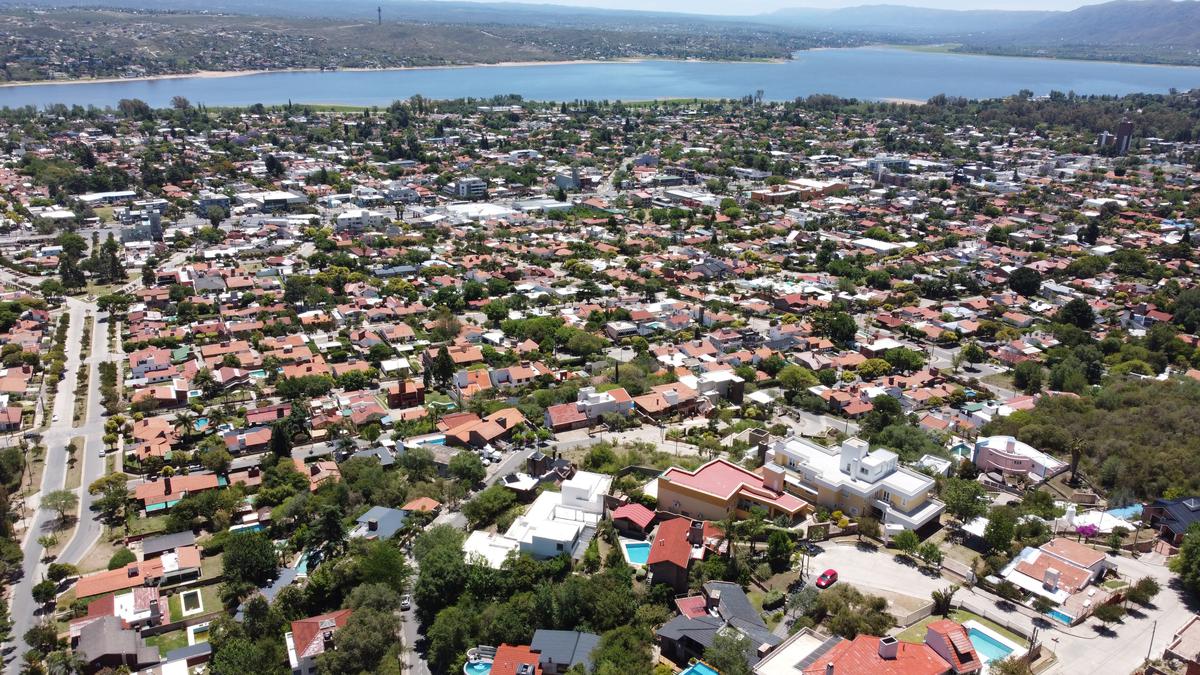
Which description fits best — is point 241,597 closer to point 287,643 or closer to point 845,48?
point 287,643

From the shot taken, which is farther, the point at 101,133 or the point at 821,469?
the point at 101,133

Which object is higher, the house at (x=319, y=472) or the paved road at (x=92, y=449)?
the house at (x=319, y=472)

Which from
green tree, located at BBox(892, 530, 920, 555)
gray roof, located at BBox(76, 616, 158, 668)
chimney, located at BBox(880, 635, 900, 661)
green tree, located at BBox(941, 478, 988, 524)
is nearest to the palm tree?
gray roof, located at BBox(76, 616, 158, 668)

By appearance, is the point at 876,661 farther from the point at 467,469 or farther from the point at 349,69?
the point at 349,69

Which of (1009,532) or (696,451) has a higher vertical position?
(1009,532)

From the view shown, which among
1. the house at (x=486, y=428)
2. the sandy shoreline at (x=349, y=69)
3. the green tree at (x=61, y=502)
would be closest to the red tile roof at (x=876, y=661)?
the house at (x=486, y=428)

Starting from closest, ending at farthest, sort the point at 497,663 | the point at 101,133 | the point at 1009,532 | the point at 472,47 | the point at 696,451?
the point at 497,663
the point at 1009,532
the point at 696,451
the point at 101,133
the point at 472,47

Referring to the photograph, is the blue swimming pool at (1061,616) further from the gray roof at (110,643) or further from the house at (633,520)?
the gray roof at (110,643)

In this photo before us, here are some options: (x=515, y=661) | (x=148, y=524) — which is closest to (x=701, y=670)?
(x=515, y=661)

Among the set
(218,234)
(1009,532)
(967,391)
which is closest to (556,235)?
(218,234)
